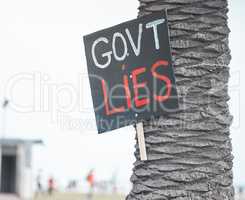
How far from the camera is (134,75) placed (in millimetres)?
3648

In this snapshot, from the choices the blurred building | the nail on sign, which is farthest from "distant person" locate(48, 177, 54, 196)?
the nail on sign

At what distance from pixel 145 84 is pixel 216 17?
565 mm

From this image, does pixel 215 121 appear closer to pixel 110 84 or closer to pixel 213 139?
pixel 213 139

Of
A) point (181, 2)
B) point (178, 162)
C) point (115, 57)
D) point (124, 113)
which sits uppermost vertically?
point (181, 2)

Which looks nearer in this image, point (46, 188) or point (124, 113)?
point (124, 113)

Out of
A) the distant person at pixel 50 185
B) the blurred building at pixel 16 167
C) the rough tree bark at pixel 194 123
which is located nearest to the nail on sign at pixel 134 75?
the rough tree bark at pixel 194 123

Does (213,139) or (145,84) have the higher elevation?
(145,84)

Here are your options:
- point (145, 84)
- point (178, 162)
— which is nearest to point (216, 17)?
point (145, 84)

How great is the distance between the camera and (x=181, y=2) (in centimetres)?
369

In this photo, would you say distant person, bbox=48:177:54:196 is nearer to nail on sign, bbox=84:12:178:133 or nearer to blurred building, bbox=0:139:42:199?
blurred building, bbox=0:139:42:199

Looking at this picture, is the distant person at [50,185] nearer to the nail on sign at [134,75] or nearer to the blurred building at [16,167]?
the blurred building at [16,167]

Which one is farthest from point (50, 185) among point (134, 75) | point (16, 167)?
point (134, 75)

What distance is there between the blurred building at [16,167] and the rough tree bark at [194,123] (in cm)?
2681

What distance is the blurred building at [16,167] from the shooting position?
1188 inches
